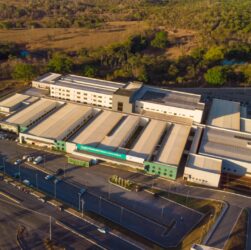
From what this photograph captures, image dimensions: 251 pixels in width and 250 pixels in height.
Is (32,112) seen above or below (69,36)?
below

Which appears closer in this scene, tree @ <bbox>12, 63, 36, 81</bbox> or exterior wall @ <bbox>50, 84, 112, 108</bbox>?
exterior wall @ <bbox>50, 84, 112, 108</bbox>

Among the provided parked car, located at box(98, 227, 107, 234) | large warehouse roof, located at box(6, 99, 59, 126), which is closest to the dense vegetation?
large warehouse roof, located at box(6, 99, 59, 126)

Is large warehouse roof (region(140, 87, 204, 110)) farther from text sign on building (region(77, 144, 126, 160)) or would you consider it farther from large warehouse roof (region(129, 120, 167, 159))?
text sign on building (region(77, 144, 126, 160))

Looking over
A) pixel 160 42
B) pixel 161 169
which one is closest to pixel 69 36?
pixel 160 42

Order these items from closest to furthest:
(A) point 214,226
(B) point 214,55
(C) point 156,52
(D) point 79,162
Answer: (A) point 214,226, (D) point 79,162, (B) point 214,55, (C) point 156,52

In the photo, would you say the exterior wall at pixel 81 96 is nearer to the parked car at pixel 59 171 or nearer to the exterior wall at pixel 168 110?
the exterior wall at pixel 168 110

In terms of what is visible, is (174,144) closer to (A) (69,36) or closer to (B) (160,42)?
(B) (160,42)
